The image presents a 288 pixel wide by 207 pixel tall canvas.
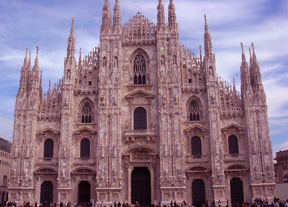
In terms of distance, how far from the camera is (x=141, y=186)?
38.9m

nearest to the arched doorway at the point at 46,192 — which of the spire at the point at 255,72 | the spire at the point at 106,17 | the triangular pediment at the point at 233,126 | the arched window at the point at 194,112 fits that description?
the arched window at the point at 194,112

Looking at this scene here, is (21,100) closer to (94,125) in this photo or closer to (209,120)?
(94,125)

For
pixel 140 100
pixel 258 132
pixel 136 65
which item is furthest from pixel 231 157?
pixel 136 65

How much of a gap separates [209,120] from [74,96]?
15.6 meters

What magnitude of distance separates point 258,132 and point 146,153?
12.3 metres

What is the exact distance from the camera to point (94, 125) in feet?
131

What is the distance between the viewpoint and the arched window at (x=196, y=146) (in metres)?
39.0

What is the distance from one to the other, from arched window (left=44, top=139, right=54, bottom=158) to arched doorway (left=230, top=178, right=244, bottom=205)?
20.1 metres

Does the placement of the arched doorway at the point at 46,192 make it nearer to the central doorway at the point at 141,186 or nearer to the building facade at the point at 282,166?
the central doorway at the point at 141,186

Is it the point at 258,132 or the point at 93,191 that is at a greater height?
the point at 258,132

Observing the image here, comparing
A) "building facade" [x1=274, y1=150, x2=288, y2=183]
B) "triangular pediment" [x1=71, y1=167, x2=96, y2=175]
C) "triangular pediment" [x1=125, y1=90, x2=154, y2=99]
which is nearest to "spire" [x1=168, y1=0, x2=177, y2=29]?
"triangular pediment" [x1=125, y1=90, x2=154, y2=99]

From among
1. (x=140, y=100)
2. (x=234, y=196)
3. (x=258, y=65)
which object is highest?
(x=258, y=65)

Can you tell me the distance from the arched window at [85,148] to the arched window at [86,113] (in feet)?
7.67

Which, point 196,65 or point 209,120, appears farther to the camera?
point 196,65
